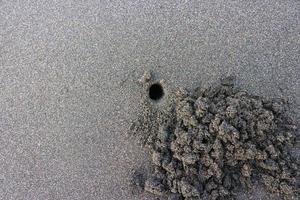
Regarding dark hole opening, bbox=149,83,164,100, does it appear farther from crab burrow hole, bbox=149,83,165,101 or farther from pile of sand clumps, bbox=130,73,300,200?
pile of sand clumps, bbox=130,73,300,200

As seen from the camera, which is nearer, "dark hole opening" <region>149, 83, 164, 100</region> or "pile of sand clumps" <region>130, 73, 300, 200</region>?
"pile of sand clumps" <region>130, 73, 300, 200</region>

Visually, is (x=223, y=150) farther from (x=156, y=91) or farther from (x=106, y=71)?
(x=106, y=71)

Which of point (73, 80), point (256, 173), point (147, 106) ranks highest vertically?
point (73, 80)

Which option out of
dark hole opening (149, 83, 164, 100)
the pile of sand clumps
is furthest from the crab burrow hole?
the pile of sand clumps

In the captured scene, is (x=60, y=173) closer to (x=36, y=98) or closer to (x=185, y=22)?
(x=36, y=98)

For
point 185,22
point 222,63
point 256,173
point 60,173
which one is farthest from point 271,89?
point 60,173

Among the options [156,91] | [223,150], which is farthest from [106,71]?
[223,150]
